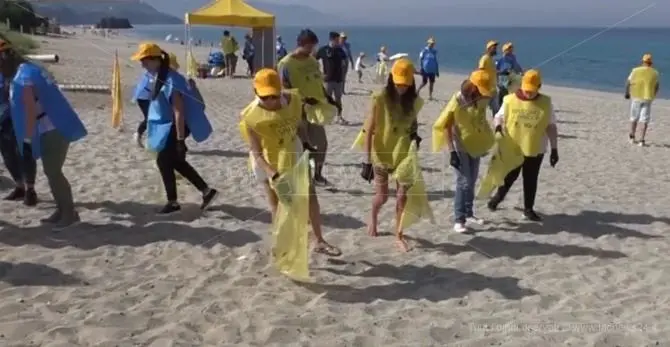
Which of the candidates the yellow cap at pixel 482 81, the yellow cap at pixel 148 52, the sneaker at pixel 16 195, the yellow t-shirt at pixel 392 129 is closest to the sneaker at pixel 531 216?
the yellow cap at pixel 482 81

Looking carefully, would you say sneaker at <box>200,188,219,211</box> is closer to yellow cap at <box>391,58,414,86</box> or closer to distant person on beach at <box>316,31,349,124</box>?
yellow cap at <box>391,58,414,86</box>

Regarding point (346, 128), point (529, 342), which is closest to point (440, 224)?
point (529, 342)

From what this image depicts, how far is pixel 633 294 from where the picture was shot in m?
5.67

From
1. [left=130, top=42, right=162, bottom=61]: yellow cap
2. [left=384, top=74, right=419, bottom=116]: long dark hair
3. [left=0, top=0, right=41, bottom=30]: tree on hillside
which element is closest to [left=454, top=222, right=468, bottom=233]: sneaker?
[left=384, top=74, right=419, bottom=116]: long dark hair

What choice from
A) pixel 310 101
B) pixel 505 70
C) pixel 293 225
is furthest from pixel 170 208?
pixel 505 70

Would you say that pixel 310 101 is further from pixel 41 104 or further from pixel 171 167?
pixel 41 104

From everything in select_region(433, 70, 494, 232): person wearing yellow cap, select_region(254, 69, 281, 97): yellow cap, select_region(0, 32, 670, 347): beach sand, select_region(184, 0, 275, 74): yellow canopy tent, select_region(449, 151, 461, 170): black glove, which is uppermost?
select_region(184, 0, 275, 74): yellow canopy tent

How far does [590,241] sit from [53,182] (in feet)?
15.3

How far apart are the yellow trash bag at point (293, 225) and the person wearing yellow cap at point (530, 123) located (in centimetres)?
266

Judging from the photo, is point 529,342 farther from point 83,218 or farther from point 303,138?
point 83,218

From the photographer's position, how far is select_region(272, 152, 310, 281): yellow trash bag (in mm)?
5504

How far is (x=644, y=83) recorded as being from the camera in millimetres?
13242

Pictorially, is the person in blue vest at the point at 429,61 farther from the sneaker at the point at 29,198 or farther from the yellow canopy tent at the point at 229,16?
the sneaker at the point at 29,198

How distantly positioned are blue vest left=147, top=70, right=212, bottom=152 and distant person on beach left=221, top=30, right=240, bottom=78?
19171 mm
